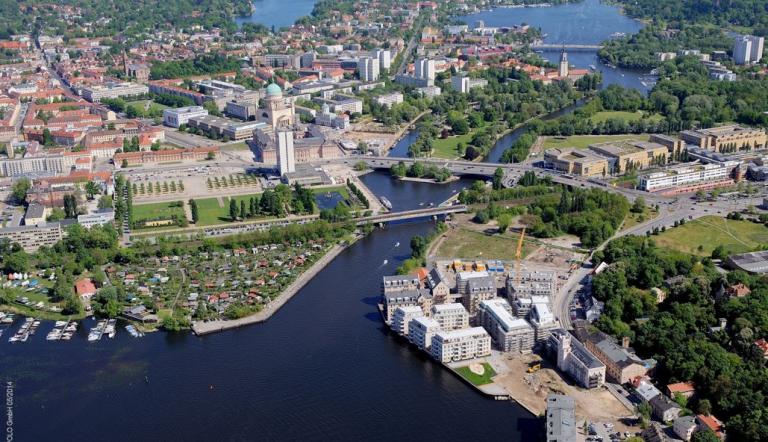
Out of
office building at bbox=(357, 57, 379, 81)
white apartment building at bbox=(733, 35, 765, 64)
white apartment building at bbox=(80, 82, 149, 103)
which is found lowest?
white apartment building at bbox=(80, 82, 149, 103)

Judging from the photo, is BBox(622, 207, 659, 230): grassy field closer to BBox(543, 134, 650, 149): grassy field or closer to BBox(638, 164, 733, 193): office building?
BBox(638, 164, 733, 193): office building

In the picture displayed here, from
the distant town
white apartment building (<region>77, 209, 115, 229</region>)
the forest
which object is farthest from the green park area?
the forest

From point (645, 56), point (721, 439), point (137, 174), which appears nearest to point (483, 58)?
point (645, 56)

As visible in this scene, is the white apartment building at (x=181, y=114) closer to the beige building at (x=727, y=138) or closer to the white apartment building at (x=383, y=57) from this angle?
the white apartment building at (x=383, y=57)

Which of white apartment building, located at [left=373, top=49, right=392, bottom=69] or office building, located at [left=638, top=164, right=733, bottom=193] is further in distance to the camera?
white apartment building, located at [left=373, top=49, right=392, bottom=69]

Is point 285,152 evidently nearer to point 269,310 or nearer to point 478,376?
point 269,310

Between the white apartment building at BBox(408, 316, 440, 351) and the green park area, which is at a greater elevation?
the green park area
